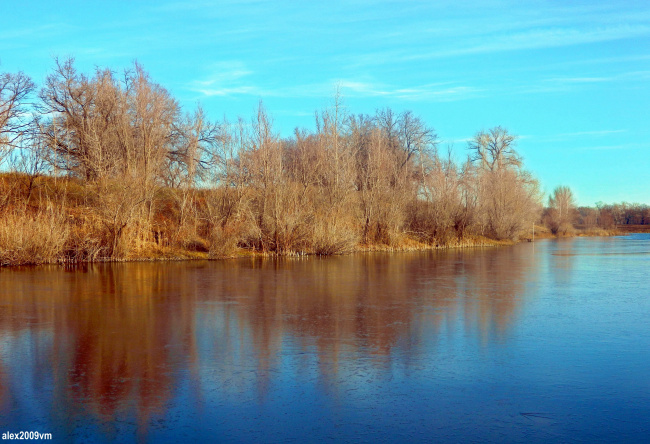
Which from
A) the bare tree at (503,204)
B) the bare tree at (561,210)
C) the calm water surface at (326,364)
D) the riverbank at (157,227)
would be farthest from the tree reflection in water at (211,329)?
the bare tree at (561,210)

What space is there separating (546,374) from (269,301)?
7.02m

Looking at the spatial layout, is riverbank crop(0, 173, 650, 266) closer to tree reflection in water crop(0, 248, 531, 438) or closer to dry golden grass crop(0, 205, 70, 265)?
dry golden grass crop(0, 205, 70, 265)

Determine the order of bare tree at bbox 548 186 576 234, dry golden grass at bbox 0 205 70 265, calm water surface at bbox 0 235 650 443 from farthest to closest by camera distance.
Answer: bare tree at bbox 548 186 576 234 < dry golden grass at bbox 0 205 70 265 < calm water surface at bbox 0 235 650 443

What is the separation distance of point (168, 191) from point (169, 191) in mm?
378

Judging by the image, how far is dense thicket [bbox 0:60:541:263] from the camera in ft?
78.3

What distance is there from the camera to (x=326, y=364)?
705 cm

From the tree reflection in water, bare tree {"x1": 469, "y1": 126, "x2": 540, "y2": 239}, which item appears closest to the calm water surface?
the tree reflection in water

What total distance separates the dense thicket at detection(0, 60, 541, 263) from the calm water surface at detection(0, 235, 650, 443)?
10047 mm

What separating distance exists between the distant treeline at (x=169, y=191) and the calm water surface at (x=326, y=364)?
10.0 metres

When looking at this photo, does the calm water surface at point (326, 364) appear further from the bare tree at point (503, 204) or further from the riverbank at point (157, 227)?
the bare tree at point (503, 204)

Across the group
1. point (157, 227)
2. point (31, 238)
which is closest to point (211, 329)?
point (31, 238)

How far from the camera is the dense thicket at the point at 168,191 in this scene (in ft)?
78.3

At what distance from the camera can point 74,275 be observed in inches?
706

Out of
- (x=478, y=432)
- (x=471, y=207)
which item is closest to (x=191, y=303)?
(x=478, y=432)
